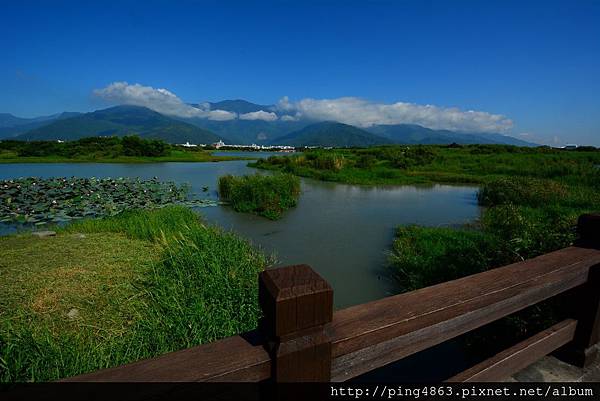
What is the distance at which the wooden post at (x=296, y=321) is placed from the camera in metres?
0.91

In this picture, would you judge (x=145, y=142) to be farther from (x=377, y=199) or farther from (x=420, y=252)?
(x=420, y=252)

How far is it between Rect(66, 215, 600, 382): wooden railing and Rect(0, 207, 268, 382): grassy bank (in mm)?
2719

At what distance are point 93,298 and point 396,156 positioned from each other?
32.5m

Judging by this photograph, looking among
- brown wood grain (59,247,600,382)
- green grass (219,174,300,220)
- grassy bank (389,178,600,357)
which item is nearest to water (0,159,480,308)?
green grass (219,174,300,220)

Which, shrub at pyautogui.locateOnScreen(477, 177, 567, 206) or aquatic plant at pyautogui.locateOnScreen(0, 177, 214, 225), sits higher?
shrub at pyautogui.locateOnScreen(477, 177, 567, 206)

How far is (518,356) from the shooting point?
6.79 ft

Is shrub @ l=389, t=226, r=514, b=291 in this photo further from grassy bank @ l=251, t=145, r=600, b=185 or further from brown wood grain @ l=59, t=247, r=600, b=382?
grassy bank @ l=251, t=145, r=600, b=185

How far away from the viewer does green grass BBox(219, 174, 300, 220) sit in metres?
12.4

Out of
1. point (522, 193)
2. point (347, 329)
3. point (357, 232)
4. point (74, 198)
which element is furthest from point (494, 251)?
point (74, 198)

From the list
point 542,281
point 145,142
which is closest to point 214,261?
point 542,281

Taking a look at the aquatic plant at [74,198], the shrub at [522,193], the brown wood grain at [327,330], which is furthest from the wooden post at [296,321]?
the shrub at [522,193]

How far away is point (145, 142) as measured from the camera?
139 ft

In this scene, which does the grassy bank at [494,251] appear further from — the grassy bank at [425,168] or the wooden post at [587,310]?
the grassy bank at [425,168]

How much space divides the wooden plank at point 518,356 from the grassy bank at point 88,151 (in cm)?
4077
